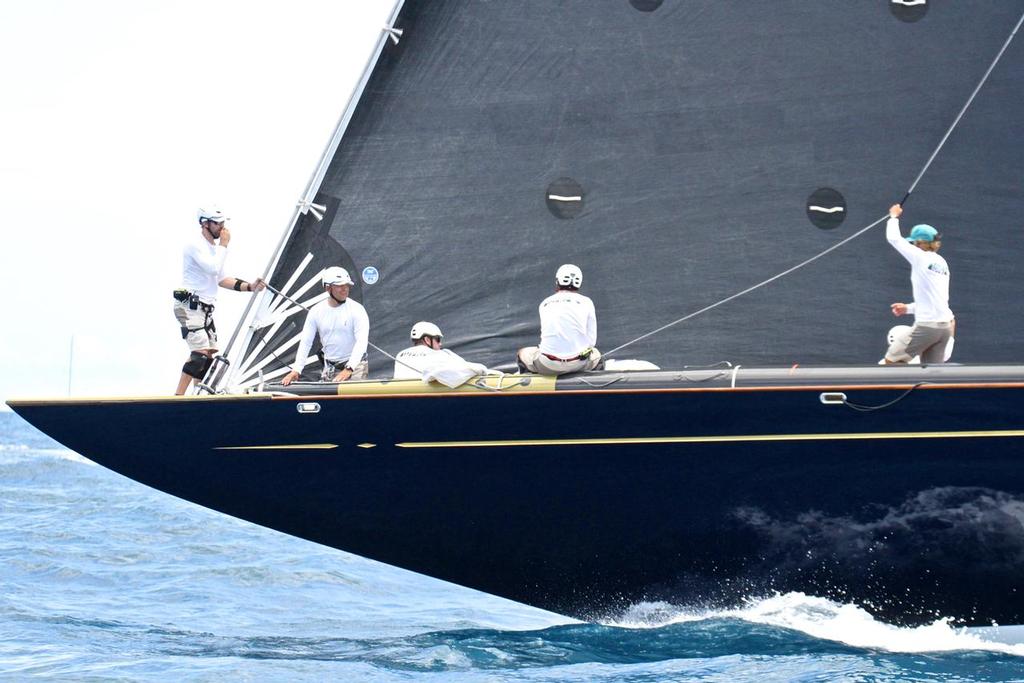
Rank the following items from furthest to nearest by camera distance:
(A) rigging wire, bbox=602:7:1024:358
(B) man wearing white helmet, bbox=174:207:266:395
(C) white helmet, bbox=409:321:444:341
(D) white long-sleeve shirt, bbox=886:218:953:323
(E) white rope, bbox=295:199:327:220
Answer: (E) white rope, bbox=295:199:327:220 < (B) man wearing white helmet, bbox=174:207:266:395 < (C) white helmet, bbox=409:321:444:341 < (A) rigging wire, bbox=602:7:1024:358 < (D) white long-sleeve shirt, bbox=886:218:953:323

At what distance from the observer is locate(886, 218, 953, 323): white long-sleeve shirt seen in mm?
8219

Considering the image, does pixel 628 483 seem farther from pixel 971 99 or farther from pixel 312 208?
pixel 971 99

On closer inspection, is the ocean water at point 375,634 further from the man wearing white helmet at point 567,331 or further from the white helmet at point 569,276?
the white helmet at point 569,276

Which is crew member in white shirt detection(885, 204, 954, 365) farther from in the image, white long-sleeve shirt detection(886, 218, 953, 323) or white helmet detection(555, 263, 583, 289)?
white helmet detection(555, 263, 583, 289)

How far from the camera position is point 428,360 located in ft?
28.3

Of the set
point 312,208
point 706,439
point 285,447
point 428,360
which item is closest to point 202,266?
point 312,208

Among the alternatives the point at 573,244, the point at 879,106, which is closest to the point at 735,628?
the point at 573,244

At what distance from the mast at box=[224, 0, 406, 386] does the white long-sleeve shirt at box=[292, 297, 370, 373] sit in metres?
0.46

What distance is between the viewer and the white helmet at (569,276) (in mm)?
8594

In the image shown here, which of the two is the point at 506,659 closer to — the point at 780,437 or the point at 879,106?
the point at 780,437

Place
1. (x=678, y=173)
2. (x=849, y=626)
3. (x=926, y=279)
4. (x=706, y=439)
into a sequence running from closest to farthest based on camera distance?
(x=706, y=439) → (x=926, y=279) → (x=849, y=626) → (x=678, y=173)

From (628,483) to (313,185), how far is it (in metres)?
3.18

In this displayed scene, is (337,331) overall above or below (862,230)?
below


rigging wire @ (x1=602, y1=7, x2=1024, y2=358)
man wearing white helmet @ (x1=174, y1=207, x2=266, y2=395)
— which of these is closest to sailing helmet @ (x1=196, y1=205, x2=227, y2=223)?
man wearing white helmet @ (x1=174, y1=207, x2=266, y2=395)
